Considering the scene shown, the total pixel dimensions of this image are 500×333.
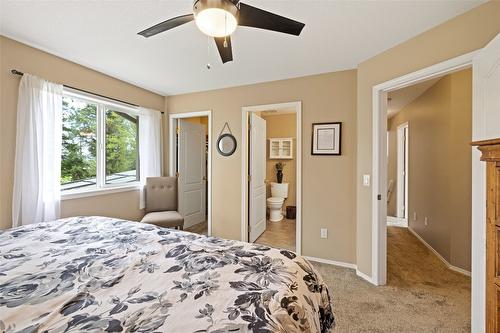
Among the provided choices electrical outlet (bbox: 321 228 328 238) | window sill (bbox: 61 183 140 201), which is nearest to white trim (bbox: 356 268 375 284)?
electrical outlet (bbox: 321 228 328 238)

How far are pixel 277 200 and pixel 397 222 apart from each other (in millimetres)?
2675

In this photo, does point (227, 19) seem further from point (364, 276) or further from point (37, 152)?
point (364, 276)

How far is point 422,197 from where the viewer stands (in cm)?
362

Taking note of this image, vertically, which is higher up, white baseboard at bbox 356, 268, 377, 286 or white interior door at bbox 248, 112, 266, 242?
white interior door at bbox 248, 112, 266, 242

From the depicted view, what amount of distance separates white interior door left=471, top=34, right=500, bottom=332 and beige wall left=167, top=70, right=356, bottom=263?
4.12 feet

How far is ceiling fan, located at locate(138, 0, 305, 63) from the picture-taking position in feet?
3.64

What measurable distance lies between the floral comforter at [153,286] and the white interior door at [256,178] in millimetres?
1972

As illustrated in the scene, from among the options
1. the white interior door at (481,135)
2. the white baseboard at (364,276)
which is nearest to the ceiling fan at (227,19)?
the white interior door at (481,135)

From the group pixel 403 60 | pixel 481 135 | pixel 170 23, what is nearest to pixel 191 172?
pixel 170 23

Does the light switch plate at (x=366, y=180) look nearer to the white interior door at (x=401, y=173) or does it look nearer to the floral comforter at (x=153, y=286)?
the floral comforter at (x=153, y=286)

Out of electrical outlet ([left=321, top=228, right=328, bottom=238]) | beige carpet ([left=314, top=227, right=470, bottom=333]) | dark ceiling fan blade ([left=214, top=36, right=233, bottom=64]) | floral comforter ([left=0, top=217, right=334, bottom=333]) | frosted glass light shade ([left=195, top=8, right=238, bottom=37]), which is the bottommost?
beige carpet ([left=314, top=227, right=470, bottom=333])

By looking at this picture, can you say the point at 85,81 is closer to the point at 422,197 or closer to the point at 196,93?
the point at 196,93

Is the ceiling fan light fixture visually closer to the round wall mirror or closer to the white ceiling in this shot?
the white ceiling

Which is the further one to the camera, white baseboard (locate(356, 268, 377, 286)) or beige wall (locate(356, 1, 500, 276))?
white baseboard (locate(356, 268, 377, 286))
